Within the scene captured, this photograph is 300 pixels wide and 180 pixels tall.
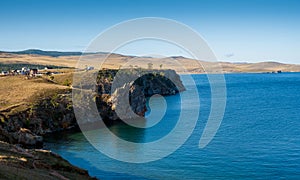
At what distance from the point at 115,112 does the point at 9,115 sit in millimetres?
36143

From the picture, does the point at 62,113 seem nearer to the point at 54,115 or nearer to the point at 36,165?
the point at 54,115

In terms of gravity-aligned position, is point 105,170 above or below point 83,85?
below

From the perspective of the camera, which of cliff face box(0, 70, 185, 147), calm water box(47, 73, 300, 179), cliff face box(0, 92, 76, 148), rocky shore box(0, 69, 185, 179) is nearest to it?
rocky shore box(0, 69, 185, 179)

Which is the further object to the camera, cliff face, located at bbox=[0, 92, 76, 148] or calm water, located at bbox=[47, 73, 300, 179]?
cliff face, located at bbox=[0, 92, 76, 148]

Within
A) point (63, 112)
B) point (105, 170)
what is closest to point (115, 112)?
point (63, 112)

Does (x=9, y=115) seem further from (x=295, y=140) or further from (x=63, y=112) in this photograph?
(x=295, y=140)

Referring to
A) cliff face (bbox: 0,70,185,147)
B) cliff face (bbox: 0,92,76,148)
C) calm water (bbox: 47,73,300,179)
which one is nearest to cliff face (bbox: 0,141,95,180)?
calm water (bbox: 47,73,300,179)

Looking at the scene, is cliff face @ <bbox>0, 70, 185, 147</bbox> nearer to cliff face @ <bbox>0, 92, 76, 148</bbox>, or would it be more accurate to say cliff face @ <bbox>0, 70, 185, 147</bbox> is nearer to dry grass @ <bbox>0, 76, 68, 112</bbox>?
cliff face @ <bbox>0, 92, 76, 148</bbox>

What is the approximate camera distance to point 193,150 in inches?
2908

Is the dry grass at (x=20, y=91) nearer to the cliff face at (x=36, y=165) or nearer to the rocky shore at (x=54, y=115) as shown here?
the rocky shore at (x=54, y=115)

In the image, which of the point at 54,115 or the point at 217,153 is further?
the point at 54,115

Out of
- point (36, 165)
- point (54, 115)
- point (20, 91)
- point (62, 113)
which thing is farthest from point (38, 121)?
point (36, 165)

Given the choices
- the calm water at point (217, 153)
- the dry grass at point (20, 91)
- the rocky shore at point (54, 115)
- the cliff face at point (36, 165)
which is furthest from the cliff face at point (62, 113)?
the cliff face at point (36, 165)

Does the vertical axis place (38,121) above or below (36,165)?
below
